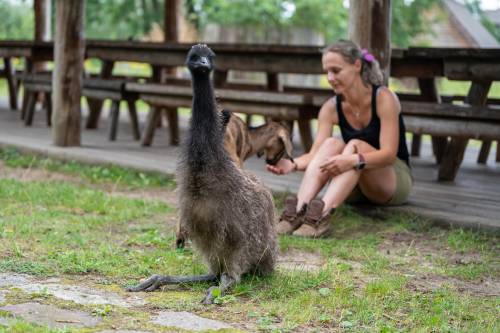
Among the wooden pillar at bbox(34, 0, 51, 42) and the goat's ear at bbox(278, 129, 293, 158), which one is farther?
the wooden pillar at bbox(34, 0, 51, 42)

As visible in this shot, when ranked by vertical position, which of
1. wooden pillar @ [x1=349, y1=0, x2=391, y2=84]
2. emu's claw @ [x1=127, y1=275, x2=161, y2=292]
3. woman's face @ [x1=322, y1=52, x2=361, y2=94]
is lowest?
emu's claw @ [x1=127, y1=275, x2=161, y2=292]

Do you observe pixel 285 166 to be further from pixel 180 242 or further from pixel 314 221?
pixel 180 242

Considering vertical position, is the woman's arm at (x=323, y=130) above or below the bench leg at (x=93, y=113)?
above

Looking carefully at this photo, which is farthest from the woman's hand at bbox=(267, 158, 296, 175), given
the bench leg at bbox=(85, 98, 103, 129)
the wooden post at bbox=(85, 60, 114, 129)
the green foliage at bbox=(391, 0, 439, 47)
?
the green foliage at bbox=(391, 0, 439, 47)

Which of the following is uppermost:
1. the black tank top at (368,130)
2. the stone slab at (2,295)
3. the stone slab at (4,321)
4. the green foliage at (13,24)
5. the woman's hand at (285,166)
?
the green foliage at (13,24)

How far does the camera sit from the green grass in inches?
160

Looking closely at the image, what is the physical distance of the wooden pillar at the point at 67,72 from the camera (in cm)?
969

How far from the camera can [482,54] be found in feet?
24.3

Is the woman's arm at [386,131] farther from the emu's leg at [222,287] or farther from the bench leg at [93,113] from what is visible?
the bench leg at [93,113]

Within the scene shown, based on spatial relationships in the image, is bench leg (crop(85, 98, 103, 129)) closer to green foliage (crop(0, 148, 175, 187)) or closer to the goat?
green foliage (crop(0, 148, 175, 187))

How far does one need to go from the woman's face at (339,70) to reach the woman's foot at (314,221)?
895 mm

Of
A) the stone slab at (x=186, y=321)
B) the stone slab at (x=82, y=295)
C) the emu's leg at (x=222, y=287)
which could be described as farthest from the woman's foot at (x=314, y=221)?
the stone slab at (x=186, y=321)

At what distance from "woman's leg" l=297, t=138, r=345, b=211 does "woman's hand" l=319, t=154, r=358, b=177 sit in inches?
6.5

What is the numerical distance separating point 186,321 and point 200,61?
135 cm
